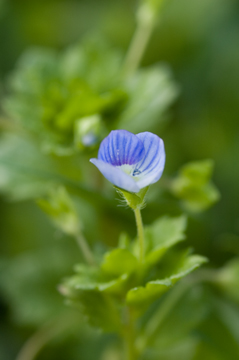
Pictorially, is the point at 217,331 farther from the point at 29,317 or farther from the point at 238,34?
the point at 238,34

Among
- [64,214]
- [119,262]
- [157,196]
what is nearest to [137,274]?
[119,262]

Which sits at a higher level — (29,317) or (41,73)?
(41,73)

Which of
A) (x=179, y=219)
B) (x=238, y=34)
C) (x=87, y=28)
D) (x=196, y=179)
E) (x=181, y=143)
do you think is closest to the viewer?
(x=179, y=219)

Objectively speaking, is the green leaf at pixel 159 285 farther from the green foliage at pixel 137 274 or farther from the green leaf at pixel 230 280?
the green leaf at pixel 230 280

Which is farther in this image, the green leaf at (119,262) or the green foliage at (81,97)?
the green foliage at (81,97)

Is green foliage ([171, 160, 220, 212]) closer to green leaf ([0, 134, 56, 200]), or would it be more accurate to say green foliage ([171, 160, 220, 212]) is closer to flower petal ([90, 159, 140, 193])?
green leaf ([0, 134, 56, 200])

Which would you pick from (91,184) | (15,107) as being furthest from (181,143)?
(15,107)

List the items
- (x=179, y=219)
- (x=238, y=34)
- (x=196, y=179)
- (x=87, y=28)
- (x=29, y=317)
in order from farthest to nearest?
(x=87, y=28)
(x=238, y=34)
(x=29, y=317)
(x=196, y=179)
(x=179, y=219)

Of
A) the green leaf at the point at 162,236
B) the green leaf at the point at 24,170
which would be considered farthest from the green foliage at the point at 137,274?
the green leaf at the point at 24,170
